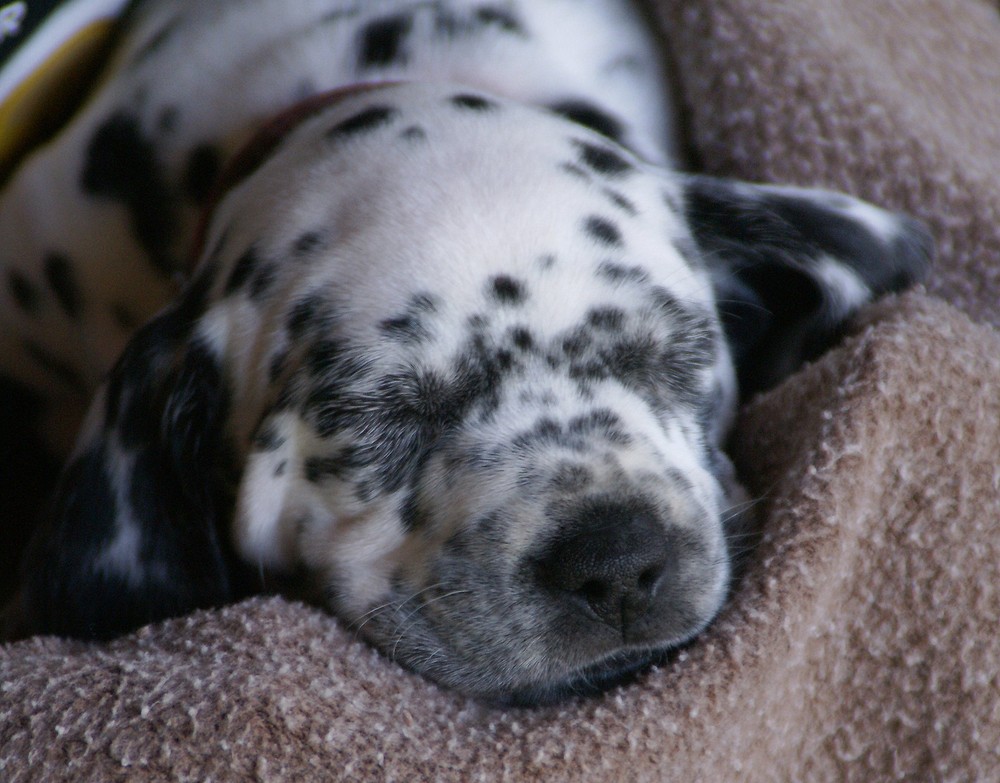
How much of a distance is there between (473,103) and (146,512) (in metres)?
0.73

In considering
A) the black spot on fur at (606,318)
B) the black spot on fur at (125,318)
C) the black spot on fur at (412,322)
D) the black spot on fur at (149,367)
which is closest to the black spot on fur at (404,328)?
the black spot on fur at (412,322)

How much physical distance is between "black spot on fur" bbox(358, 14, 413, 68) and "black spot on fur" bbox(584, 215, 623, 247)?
0.60m

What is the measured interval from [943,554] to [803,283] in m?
0.52

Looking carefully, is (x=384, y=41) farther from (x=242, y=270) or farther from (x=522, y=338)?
(x=522, y=338)

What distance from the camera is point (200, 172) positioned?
1.88 m

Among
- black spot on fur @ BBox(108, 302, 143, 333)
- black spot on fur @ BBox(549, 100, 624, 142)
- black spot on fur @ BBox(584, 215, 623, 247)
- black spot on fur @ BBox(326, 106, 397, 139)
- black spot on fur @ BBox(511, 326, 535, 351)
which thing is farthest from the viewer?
black spot on fur @ BBox(108, 302, 143, 333)

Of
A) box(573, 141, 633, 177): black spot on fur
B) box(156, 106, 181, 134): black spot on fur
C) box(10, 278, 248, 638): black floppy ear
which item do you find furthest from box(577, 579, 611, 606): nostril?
box(156, 106, 181, 134): black spot on fur

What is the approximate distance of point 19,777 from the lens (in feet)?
3.38

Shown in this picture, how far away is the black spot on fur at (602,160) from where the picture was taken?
151cm

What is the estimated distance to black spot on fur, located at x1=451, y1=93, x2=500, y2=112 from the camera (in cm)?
155

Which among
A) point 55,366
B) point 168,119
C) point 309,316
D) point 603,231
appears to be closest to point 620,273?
point 603,231

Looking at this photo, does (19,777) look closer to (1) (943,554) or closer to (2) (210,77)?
(1) (943,554)

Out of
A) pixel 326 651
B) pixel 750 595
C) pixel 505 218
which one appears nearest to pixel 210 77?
pixel 505 218

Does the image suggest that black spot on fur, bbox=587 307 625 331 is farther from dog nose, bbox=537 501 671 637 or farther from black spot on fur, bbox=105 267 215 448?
black spot on fur, bbox=105 267 215 448
